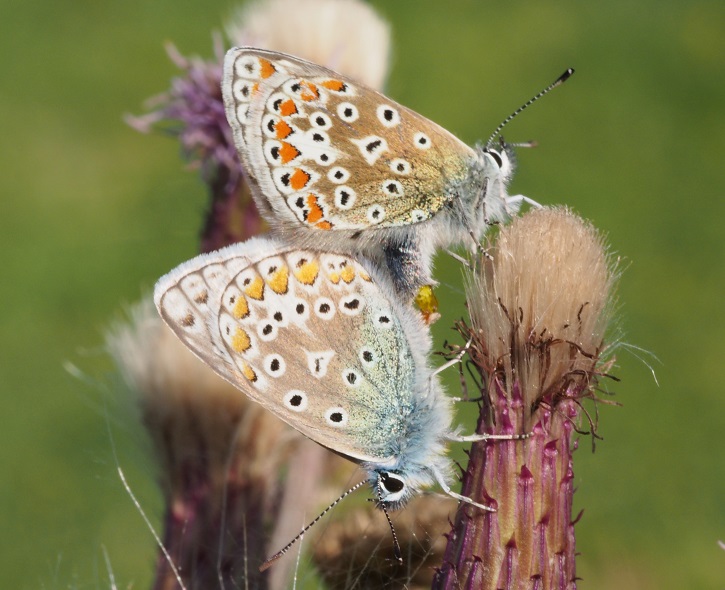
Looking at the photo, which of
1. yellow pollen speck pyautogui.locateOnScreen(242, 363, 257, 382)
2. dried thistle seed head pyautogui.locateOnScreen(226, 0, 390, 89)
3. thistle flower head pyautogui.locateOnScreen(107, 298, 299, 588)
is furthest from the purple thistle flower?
yellow pollen speck pyautogui.locateOnScreen(242, 363, 257, 382)

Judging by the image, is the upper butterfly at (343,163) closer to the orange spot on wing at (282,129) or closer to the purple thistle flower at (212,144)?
the orange spot on wing at (282,129)

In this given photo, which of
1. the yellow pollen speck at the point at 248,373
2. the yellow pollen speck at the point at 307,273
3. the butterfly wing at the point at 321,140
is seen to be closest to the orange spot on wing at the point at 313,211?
the butterfly wing at the point at 321,140

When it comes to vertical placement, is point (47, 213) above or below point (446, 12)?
below

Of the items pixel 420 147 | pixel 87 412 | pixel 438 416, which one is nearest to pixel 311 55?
pixel 420 147

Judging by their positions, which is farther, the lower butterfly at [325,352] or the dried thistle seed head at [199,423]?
the dried thistle seed head at [199,423]

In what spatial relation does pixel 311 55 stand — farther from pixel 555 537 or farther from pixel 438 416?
pixel 555 537

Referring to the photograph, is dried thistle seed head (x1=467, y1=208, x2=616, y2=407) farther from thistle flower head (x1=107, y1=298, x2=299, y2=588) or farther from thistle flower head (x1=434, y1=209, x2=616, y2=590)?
thistle flower head (x1=107, y1=298, x2=299, y2=588)
